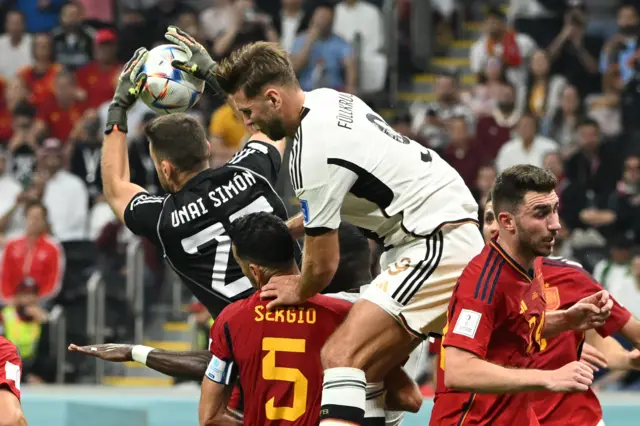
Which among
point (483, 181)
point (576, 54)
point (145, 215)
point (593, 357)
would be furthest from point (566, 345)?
point (576, 54)

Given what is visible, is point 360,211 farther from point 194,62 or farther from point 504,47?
point 504,47

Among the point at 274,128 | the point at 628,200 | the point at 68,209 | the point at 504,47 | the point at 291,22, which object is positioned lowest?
the point at 68,209

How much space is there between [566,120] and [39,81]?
267 inches

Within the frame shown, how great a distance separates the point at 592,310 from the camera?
16.6 feet

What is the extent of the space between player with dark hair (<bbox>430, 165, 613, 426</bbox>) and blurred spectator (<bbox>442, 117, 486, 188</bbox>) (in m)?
7.84

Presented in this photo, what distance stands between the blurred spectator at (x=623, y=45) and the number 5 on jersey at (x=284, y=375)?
986 centimetres

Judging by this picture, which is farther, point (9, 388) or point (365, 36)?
point (365, 36)

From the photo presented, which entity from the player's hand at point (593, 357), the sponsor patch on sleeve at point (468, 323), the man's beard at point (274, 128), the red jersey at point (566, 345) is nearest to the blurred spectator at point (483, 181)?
the red jersey at point (566, 345)

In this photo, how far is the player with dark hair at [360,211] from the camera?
5328 millimetres

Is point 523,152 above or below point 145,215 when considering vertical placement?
below

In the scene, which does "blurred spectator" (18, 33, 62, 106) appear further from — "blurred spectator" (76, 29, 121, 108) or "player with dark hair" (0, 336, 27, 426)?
"player with dark hair" (0, 336, 27, 426)

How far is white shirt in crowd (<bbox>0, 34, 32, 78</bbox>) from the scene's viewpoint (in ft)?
54.6

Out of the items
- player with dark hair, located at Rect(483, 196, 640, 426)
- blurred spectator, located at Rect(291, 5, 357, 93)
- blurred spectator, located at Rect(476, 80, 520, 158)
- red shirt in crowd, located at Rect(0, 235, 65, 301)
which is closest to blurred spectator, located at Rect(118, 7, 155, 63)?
blurred spectator, located at Rect(291, 5, 357, 93)

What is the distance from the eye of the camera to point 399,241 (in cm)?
571
